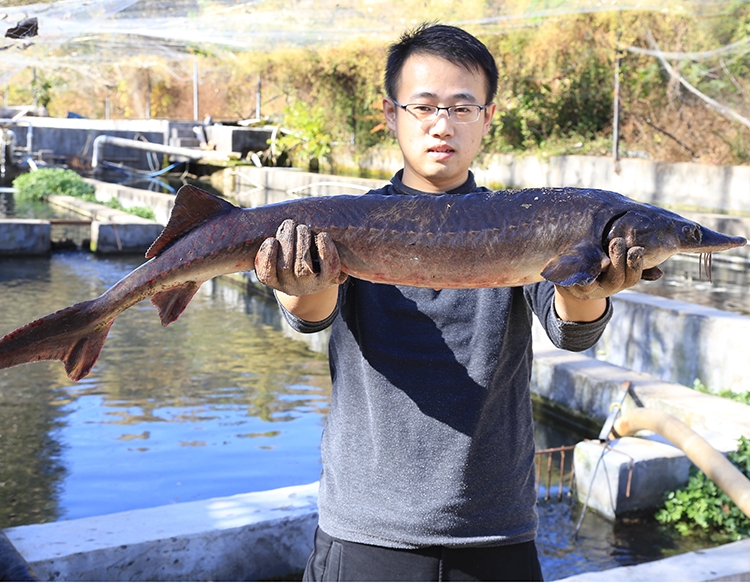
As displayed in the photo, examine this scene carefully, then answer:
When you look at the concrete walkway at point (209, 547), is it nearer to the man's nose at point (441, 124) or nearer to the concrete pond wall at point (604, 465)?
the concrete pond wall at point (604, 465)

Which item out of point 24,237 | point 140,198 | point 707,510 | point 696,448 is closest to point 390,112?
point 696,448

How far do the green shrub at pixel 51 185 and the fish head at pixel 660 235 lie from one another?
19213 mm

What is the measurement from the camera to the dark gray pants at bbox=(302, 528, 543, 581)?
91.8 inches

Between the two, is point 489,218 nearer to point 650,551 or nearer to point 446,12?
point 650,551

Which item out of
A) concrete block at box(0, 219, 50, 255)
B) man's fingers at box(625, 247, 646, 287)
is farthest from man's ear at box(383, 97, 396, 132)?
concrete block at box(0, 219, 50, 255)

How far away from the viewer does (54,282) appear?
1210 cm

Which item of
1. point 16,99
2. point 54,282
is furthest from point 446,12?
point 16,99

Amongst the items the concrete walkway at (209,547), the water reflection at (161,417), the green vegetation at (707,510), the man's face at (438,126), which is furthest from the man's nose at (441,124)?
the water reflection at (161,417)

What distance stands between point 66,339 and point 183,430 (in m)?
4.78

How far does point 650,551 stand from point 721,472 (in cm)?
65

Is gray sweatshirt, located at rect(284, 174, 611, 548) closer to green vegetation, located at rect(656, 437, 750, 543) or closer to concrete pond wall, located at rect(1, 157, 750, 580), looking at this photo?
concrete pond wall, located at rect(1, 157, 750, 580)

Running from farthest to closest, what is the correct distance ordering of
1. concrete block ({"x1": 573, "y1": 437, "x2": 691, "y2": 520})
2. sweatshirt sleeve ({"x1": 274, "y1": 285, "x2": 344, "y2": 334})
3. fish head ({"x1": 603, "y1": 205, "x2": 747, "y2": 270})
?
concrete block ({"x1": 573, "y1": 437, "x2": 691, "y2": 520}) → sweatshirt sleeve ({"x1": 274, "y1": 285, "x2": 344, "y2": 334}) → fish head ({"x1": 603, "y1": 205, "x2": 747, "y2": 270})

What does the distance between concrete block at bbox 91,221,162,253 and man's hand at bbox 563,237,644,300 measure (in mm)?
12823

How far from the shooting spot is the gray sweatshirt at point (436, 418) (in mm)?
2336
